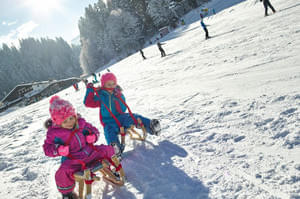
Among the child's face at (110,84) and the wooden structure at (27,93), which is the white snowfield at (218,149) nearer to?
the child's face at (110,84)

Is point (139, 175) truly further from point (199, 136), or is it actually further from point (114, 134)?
point (199, 136)

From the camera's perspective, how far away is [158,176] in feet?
8.50

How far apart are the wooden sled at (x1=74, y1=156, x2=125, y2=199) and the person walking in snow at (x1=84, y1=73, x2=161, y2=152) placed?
0.72 metres

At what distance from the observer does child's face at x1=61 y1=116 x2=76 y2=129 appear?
251 centimetres

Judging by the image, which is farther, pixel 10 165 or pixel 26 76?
pixel 26 76

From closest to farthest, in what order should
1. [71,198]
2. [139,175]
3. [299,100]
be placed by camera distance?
[71,198]
[139,175]
[299,100]

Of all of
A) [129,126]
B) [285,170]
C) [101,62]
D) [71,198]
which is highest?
[101,62]

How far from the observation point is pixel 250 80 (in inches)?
185

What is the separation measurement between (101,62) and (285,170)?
68.6 m

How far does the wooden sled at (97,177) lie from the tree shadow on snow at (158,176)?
0.44 feet

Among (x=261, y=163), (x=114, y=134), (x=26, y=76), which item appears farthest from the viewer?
(x=26, y=76)

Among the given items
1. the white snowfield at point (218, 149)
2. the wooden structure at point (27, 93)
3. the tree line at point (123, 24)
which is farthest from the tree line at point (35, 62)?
the white snowfield at point (218, 149)

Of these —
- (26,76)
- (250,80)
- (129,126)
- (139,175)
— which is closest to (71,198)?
(139,175)

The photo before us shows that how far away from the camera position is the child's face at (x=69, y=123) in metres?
2.51
